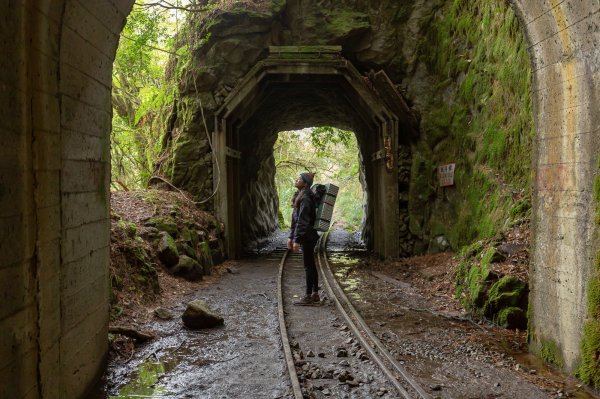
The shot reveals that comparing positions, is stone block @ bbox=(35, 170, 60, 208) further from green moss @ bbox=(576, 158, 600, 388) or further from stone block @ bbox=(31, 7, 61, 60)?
green moss @ bbox=(576, 158, 600, 388)

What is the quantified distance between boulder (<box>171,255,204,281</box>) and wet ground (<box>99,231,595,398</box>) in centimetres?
105

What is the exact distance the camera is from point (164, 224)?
30.7 ft

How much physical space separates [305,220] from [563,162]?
4018 mm

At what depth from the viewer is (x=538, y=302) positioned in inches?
200

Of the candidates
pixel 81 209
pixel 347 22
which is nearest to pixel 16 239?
pixel 81 209

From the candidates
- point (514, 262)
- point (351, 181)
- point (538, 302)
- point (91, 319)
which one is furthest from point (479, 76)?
point (351, 181)

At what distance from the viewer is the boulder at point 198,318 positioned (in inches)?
243

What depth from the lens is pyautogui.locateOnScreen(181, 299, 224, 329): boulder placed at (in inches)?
243

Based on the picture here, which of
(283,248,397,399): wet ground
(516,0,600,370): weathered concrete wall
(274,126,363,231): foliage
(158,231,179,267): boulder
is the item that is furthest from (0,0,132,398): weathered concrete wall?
(274,126,363,231): foliage

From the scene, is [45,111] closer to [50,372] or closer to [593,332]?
[50,372]

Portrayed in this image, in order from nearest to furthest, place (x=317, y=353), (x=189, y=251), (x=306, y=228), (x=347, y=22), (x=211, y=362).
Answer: (x=211, y=362)
(x=317, y=353)
(x=306, y=228)
(x=189, y=251)
(x=347, y=22)

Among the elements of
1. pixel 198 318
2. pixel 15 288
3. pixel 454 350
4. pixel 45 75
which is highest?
pixel 45 75

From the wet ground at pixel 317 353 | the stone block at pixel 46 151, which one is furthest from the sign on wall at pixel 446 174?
the stone block at pixel 46 151

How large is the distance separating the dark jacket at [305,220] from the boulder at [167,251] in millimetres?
2656
